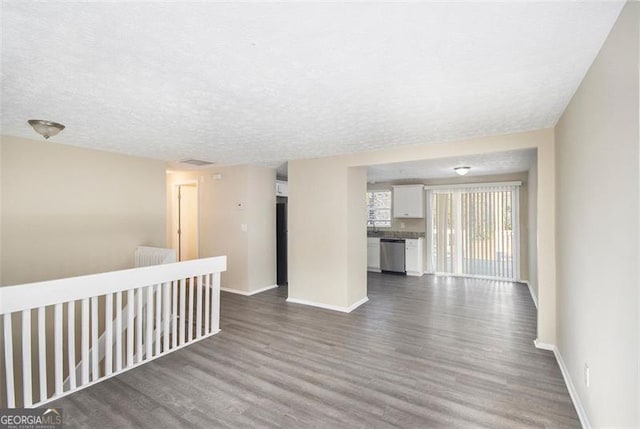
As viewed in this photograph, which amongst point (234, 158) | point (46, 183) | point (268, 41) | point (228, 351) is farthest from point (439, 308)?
point (46, 183)

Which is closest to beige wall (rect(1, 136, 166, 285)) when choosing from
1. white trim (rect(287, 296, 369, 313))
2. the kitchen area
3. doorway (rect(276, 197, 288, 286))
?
doorway (rect(276, 197, 288, 286))

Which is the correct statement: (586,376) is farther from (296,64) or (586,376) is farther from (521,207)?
(521,207)

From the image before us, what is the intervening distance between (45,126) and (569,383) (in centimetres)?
504

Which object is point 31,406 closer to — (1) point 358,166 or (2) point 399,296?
(1) point 358,166

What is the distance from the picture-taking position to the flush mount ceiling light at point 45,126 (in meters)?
2.63

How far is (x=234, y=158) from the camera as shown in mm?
4609

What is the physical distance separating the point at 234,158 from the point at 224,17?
3444mm

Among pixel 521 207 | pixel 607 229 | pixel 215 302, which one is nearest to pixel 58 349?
pixel 215 302

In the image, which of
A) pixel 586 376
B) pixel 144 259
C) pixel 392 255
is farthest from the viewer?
pixel 392 255

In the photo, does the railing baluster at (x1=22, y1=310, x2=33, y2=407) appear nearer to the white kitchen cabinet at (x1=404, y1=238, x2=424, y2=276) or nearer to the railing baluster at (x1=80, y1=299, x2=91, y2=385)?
the railing baluster at (x1=80, y1=299, x2=91, y2=385)

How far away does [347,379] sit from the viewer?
2557 millimetres

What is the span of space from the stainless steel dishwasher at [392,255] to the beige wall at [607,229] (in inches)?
183

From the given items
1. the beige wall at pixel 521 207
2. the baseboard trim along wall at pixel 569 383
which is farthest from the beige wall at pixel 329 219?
the beige wall at pixel 521 207

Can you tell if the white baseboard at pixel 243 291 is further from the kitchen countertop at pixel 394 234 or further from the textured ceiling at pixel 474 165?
the kitchen countertop at pixel 394 234
